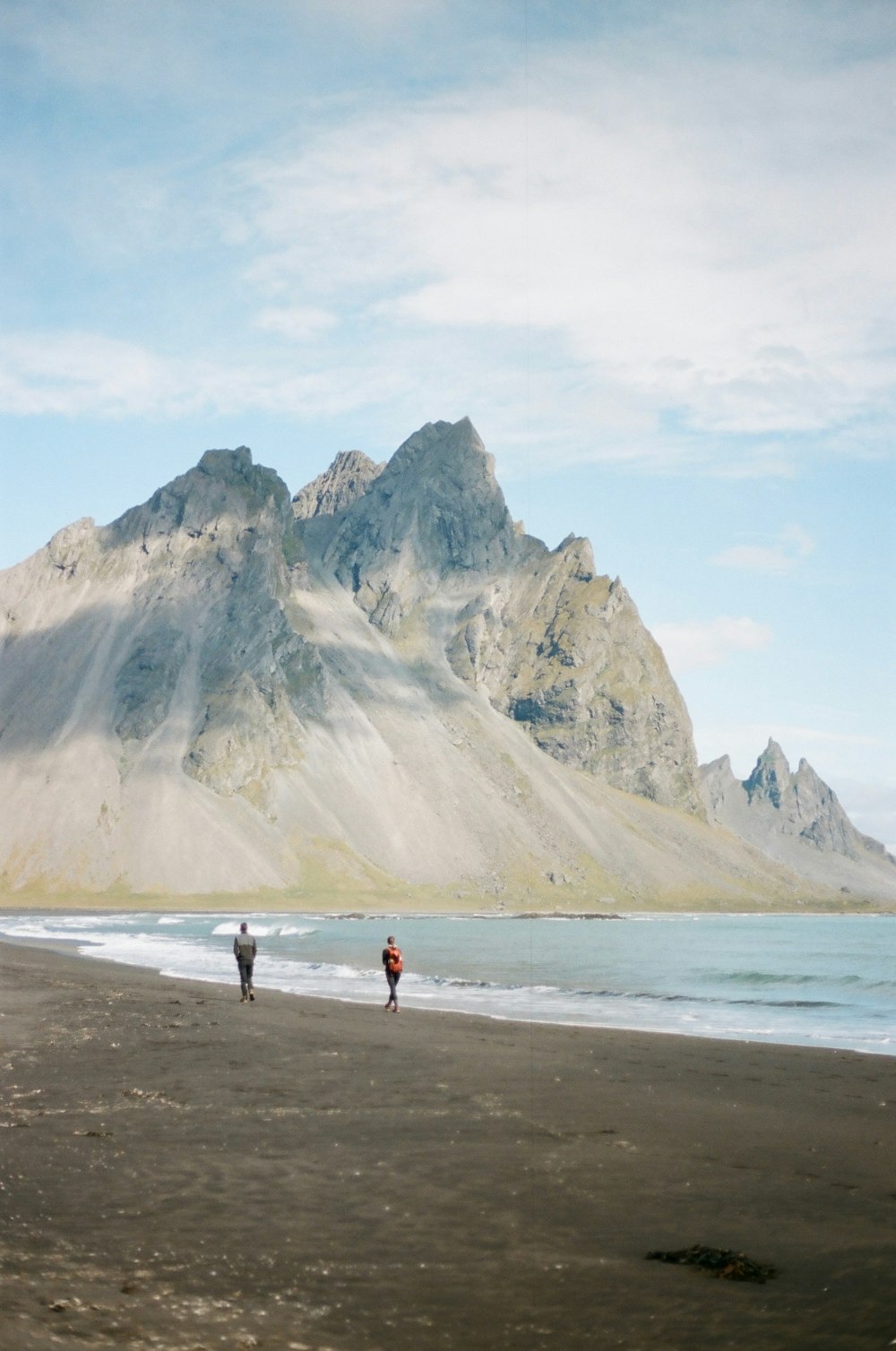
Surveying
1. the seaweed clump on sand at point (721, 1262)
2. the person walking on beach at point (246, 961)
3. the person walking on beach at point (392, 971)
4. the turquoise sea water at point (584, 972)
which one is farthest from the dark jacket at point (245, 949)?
the seaweed clump on sand at point (721, 1262)

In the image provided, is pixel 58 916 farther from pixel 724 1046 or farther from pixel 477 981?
pixel 724 1046

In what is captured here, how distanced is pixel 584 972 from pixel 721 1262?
51030 millimetres

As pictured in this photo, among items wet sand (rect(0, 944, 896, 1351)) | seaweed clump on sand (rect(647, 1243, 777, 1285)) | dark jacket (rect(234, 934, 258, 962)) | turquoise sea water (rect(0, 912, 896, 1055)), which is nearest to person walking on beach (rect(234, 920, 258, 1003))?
dark jacket (rect(234, 934, 258, 962))

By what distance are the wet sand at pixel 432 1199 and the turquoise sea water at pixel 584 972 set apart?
1182 cm

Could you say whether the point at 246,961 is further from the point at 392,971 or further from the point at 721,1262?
the point at 721,1262

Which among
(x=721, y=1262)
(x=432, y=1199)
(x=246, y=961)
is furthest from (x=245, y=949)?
(x=721, y=1262)

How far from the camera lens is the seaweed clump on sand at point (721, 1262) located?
1066cm

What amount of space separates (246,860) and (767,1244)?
176284mm

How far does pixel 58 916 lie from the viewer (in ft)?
461

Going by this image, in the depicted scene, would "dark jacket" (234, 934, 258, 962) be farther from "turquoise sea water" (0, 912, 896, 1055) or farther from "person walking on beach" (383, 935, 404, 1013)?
"person walking on beach" (383, 935, 404, 1013)

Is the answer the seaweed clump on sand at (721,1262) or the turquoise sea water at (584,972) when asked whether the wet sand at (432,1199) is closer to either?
the seaweed clump on sand at (721,1262)

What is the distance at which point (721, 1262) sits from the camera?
11.0 meters

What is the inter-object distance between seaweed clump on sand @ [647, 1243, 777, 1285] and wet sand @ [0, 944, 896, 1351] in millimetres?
175

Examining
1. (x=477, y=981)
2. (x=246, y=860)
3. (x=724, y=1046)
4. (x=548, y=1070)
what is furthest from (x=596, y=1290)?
(x=246, y=860)
